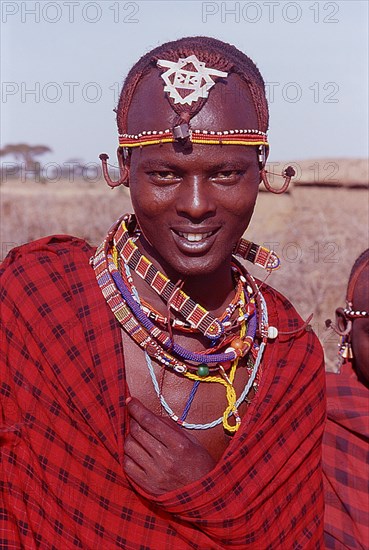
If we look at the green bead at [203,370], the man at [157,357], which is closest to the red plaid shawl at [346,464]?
the man at [157,357]

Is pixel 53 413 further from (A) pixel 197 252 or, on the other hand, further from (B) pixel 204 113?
(B) pixel 204 113

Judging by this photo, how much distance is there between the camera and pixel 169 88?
2156 millimetres

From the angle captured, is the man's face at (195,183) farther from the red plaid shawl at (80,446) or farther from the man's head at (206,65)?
the red plaid shawl at (80,446)

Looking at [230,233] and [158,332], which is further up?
[230,233]

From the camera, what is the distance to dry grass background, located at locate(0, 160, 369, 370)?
736 centimetres

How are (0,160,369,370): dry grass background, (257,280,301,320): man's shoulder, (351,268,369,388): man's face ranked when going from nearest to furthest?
(257,280,301,320): man's shoulder → (351,268,369,388): man's face → (0,160,369,370): dry grass background

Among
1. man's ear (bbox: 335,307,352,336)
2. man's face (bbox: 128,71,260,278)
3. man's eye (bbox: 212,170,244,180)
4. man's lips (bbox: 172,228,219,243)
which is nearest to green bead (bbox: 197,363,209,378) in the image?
man's face (bbox: 128,71,260,278)

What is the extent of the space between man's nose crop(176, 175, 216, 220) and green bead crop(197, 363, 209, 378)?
0.47 metres

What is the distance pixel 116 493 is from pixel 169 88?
1.10 meters

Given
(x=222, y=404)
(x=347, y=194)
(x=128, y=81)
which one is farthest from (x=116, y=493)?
(x=347, y=194)

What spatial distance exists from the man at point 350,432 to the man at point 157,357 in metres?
0.89

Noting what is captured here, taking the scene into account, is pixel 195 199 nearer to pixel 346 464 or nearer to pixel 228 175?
pixel 228 175

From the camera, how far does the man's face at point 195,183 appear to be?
2141 millimetres

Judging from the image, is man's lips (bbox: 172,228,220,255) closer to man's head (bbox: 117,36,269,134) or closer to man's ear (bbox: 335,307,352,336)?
man's head (bbox: 117,36,269,134)
